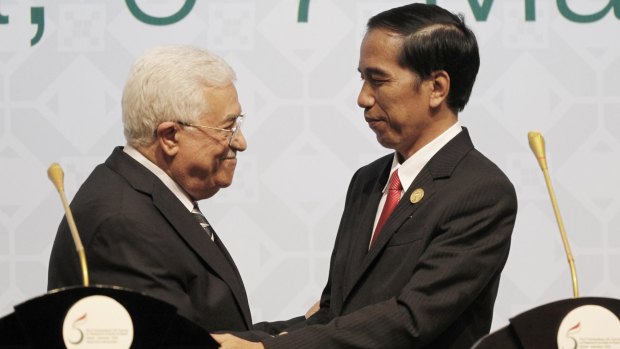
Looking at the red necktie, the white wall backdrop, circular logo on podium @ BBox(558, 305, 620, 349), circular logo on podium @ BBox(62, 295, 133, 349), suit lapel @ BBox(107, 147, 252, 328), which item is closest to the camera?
circular logo on podium @ BBox(62, 295, 133, 349)

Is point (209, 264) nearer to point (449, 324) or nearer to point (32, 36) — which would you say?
point (449, 324)

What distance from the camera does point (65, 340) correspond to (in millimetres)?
1820

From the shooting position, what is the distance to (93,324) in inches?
71.3

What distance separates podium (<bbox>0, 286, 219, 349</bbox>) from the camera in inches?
71.4

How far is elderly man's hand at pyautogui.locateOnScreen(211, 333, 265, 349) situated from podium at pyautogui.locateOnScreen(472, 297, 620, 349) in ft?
1.82

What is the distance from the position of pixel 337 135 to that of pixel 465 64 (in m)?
1.01

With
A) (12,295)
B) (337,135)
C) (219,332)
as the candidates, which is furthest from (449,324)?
(12,295)

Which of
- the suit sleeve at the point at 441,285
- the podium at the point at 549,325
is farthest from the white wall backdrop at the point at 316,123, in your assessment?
the podium at the point at 549,325

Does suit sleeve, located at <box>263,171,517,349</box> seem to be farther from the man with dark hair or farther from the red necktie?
the red necktie

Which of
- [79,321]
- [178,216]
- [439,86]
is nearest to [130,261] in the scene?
[178,216]

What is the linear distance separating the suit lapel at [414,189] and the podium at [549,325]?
0.55 m

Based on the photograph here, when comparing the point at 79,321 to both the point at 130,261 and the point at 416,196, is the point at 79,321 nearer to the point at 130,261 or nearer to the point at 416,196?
the point at 130,261

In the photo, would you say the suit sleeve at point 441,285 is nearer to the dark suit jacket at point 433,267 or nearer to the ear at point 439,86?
the dark suit jacket at point 433,267

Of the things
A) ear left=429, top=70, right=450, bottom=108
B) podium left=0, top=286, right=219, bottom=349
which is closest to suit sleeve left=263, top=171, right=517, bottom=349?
ear left=429, top=70, right=450, bottom=108
